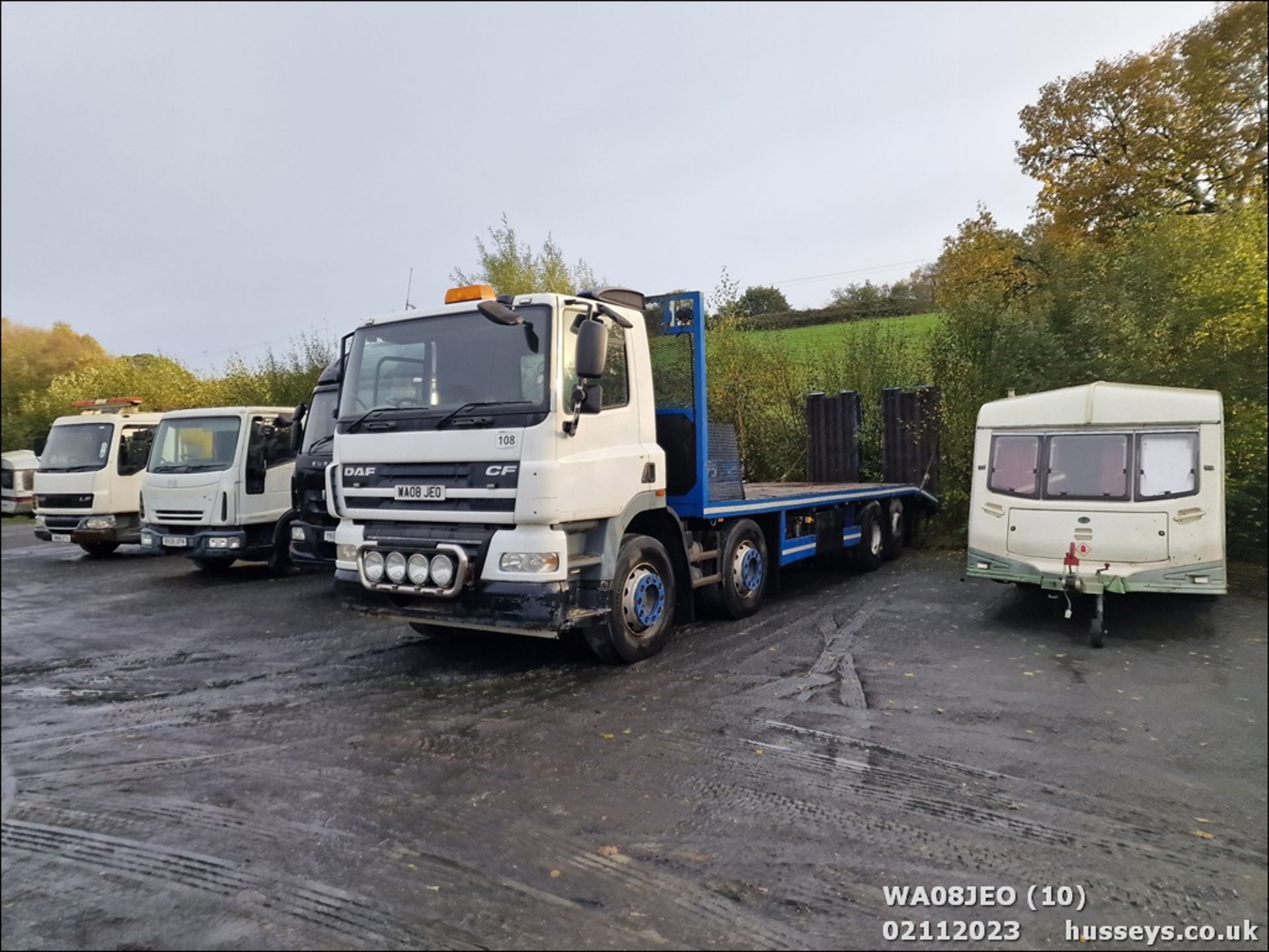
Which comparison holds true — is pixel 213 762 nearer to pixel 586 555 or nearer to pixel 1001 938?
pixel 586 555

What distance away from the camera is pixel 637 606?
638 cm

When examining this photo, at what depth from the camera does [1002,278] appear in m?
14.0

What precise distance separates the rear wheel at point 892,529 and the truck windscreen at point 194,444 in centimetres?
932

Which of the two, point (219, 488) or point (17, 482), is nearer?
point (17, 482)

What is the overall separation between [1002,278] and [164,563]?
14.9m

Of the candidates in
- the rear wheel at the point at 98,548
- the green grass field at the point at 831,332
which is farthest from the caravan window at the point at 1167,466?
the rear wheel at the point at 98,548

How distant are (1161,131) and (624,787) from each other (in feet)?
38.9

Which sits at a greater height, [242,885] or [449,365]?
[449,365]

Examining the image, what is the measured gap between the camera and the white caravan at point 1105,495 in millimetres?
6484

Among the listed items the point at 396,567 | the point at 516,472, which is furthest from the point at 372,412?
the point at 516,472

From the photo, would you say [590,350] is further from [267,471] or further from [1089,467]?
[267,471]

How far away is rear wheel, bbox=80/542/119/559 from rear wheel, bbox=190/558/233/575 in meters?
1.27

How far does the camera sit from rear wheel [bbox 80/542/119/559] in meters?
12.5

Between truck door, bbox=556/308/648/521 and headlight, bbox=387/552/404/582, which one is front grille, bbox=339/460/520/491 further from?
headlight, bbox=387/552/404/582
